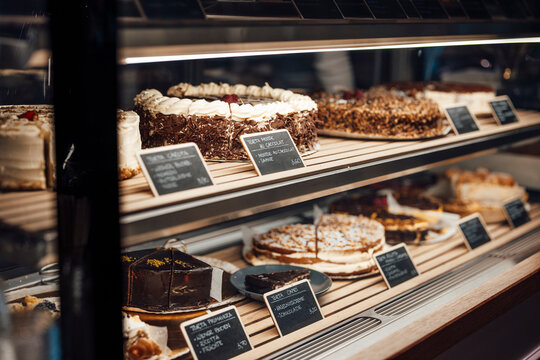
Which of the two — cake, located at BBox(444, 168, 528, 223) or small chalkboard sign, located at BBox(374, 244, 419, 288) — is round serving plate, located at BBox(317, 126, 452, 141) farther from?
cake, located at BBox(444, 168, 528, 223)

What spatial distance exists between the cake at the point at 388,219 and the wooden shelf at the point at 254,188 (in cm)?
58

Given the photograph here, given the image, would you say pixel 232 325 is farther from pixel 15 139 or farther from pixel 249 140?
pixel 15 139

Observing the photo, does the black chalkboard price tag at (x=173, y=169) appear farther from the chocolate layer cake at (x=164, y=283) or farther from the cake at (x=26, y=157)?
the chocolate layer cake at (x=164, y=283)

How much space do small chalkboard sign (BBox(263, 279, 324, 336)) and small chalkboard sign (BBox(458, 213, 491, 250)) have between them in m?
1.16

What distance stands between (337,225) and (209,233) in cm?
63

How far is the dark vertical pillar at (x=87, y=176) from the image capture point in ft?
3.78

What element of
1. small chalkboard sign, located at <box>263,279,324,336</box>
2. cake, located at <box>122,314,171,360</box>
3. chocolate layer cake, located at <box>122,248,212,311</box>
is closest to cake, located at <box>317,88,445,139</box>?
small chalkboard sign, located at <box>263,279,324,336</box>

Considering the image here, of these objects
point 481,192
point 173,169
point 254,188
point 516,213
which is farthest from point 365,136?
point 481,192

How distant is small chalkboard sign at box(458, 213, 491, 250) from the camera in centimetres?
292

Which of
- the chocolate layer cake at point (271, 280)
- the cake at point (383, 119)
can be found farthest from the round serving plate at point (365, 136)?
the chocolate layer cake at point (271, 280)

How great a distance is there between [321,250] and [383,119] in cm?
63

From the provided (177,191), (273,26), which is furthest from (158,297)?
(273,26)

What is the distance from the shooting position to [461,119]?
104 inches

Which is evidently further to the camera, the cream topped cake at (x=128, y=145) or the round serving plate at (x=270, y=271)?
the round serving plate at (x=270, y=271)
